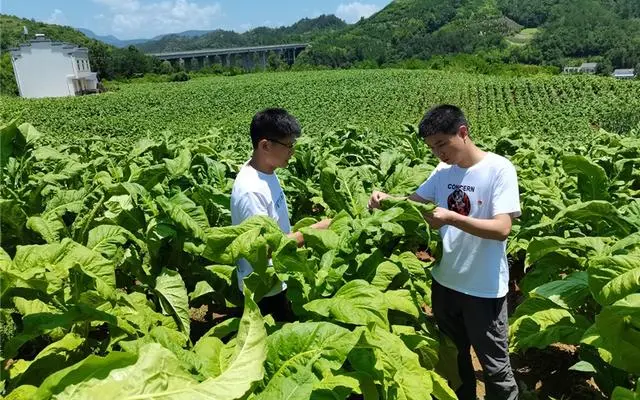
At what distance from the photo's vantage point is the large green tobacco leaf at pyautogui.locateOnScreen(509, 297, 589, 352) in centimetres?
273

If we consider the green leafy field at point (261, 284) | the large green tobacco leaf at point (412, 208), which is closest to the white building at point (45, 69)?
the green leafy field at point (261, 284)

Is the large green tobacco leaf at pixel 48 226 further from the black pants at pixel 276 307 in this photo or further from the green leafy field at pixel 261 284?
the black pants at pixel 276 307

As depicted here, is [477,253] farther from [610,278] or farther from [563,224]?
[563,224]

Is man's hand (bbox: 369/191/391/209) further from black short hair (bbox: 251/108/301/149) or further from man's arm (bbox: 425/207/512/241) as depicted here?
black short hair (bbox: 251/108/301/149)

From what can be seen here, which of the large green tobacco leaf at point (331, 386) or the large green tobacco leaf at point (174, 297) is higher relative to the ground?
the large green tobacco leaf at point (331, 386)

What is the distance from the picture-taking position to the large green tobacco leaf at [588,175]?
10.3 feet

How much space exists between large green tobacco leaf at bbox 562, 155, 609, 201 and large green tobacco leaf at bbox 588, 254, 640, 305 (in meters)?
1.24

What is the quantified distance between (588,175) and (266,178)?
2.21 m

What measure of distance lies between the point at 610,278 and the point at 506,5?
220871mm

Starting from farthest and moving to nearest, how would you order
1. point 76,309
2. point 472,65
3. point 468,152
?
point 472,65, point 468,152, point 76,309

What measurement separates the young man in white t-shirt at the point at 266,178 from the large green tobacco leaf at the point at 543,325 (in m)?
1.33

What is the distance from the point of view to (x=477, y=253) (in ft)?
9.19

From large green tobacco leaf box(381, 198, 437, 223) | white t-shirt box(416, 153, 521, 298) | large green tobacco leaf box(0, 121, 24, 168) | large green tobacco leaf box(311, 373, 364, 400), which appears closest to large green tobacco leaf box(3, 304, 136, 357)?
large green tobacco leaf box(311, 373, 364, 400)

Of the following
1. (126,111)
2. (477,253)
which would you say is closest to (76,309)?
(477,253)
